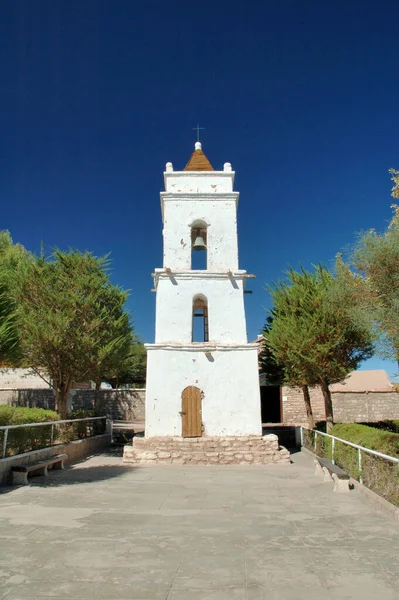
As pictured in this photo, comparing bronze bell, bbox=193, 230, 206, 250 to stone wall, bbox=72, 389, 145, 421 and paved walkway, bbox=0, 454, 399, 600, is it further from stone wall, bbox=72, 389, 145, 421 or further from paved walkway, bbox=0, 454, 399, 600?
stone wall, bbox=72, 389, 145, 421

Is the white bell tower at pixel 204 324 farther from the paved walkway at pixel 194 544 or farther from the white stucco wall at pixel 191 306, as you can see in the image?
the paved walkway at pixel 194 544

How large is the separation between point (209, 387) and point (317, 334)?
181 inches

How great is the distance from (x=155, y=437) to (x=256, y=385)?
4022 millimetres

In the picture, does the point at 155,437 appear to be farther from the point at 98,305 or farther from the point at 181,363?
the point at 98,305

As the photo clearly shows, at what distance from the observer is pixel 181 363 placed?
15.2 metres

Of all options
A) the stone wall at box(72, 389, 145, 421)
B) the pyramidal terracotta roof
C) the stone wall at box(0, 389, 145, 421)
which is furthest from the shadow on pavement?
the stone wall at box(72, 389, 145, 421)

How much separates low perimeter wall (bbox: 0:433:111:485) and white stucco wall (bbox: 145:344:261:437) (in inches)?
102

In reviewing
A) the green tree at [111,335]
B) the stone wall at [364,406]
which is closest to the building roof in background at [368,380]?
the stone wall at [364,406]

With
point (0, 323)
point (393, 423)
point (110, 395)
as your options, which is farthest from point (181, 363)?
point (110, 395)

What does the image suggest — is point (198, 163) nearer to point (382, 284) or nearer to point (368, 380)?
point (382, 284)

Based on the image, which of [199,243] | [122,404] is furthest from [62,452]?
[122,404]

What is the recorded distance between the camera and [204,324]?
703 inches

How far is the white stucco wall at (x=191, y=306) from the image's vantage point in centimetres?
1580

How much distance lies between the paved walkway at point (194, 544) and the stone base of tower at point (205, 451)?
4516 mm
